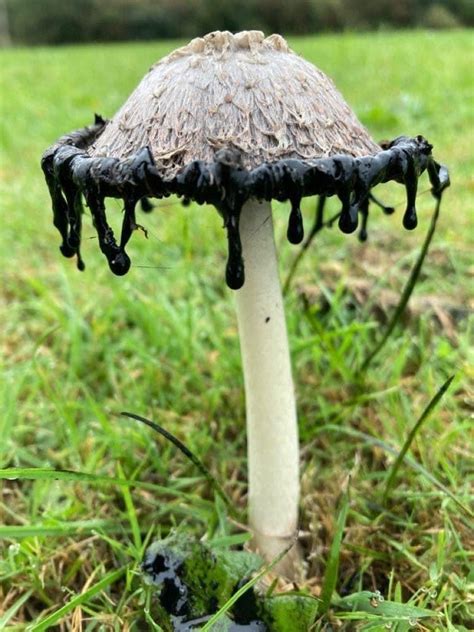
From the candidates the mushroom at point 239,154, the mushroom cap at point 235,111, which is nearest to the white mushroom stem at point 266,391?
the mushroom at point 239,154

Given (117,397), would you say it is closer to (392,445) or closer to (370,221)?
(392,445)

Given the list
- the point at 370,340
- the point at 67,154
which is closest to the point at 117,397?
the point at 370,340

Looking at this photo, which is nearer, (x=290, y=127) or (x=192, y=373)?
(x=290, y=127)

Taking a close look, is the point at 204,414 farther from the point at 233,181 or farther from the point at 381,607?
the point at 233,181

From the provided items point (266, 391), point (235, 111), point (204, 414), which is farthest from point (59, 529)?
point (235, 111)

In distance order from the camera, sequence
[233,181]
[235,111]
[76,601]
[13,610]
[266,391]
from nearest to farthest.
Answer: [233,181] < [235,111] < [76,601] < [13,610] < [266,391]

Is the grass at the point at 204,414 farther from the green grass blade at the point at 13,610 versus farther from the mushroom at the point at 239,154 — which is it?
the mushroom at the point at 239,154

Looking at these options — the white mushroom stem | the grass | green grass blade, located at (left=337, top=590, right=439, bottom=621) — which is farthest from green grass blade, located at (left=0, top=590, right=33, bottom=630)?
green grass blade, located at (left=337, top=590, right=439, bottom=621)
